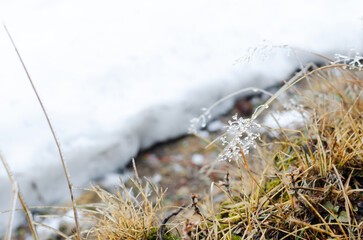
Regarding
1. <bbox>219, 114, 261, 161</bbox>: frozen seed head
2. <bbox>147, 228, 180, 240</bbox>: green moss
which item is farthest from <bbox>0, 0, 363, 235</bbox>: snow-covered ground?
<bbox>219, 114, 261, 161</bbox>: frozen seed head

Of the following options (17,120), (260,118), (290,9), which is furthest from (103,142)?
(290,9)

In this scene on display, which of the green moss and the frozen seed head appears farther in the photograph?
the green moss

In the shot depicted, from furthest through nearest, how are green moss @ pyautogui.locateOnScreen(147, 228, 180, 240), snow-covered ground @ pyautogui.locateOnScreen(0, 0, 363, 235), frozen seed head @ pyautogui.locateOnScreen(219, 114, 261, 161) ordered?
snow-covered ground @ pyautogui.locateOnScreen(0, 0, 363, 235) → green moss @ pyautogui.locateOnScreen(147, 228, 180, 240) → frozen seed head @ pyautogui.locateOnScreen(219, 114, 261, 161)

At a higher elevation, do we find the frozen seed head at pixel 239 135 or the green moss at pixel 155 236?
the frozen seed head at pixel 239 135

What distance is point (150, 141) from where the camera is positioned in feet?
8.46

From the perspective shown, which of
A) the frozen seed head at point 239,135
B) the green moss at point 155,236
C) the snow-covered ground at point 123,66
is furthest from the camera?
the snow-covered ground at point 123,66

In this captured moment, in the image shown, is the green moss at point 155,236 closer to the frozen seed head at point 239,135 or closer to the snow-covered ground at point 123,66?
the frozen seed head at point 239,135

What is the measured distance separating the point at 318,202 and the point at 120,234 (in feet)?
2.20

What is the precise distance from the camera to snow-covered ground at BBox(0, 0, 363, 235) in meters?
2.38

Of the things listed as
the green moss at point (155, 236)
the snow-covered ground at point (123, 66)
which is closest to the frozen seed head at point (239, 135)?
the green moss at point (155, 236)

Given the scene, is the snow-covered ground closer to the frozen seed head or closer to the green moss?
the green moss

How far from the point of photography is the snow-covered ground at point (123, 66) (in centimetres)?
238

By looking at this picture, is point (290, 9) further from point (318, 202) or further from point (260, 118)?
point (318, 202)

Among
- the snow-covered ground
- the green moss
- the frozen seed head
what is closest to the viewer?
the frozen seed head
